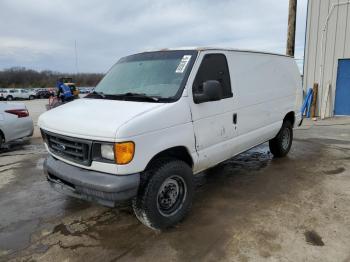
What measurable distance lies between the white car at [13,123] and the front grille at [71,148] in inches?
186

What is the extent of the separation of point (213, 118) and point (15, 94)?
4336 cm

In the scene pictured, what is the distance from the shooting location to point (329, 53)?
12.1 m

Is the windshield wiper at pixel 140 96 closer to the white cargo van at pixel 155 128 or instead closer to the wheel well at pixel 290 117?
the white cargo van at pixel 155 128

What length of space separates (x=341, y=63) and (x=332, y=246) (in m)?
10.8

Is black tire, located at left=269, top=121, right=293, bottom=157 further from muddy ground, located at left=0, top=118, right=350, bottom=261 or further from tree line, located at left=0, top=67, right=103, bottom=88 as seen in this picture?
tree line, located at left=0, top=67, right=103, bottom=88

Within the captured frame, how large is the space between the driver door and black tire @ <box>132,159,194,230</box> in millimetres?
376

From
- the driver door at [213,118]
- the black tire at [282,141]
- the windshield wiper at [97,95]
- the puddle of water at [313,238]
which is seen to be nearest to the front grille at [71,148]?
the windshield wiper at [97,95]

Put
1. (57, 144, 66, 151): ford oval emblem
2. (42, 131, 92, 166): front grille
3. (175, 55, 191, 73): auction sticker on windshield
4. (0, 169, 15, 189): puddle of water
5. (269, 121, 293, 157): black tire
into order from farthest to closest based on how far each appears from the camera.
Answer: (269, 121, 293, 157): black tire → (0, 169, 15, 189): puddle of water → (175, 55, 191, 73): auction sticker on windshield → (57, 144, 66, 151): ford oval emblem → (42, 131, 92, 166): front grille

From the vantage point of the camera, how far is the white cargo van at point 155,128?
3.08 metres

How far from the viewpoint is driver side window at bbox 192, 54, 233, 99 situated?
3848 millimetres

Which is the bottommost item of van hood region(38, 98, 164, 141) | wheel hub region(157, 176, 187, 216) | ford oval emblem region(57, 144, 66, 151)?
wheel hub region(157, 176, 187, 216)

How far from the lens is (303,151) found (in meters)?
7.05

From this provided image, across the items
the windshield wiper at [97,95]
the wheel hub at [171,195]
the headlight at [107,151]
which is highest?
the windshield wiper at [97,95]

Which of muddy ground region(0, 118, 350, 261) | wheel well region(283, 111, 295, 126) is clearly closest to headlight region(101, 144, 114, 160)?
muddy ground region(0, 118, 350, 261)
